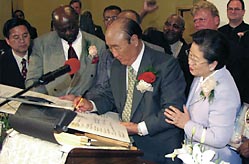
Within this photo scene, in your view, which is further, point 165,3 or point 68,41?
point 165,3

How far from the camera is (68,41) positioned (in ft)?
10.3

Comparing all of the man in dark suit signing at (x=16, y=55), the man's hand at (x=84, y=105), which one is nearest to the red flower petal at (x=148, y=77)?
the man's hand at (x=84, y=105)

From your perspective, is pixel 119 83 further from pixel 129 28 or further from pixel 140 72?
pixel 129 28

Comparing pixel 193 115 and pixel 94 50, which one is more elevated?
pixel 94 50

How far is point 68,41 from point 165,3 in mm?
4510

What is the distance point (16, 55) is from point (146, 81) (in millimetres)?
1689

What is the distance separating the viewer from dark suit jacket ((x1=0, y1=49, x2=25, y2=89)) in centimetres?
371

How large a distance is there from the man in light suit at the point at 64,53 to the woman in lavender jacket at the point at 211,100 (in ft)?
3.20

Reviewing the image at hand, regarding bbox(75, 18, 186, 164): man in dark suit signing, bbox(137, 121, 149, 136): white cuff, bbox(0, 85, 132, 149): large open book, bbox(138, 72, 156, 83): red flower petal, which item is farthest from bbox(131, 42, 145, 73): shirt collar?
bbox(0, 85, 132, 149): large open book

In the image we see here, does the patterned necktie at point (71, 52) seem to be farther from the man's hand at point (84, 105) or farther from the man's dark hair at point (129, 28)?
the man's dark hair at point (129, 28)

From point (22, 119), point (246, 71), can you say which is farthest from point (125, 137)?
point (246, 71)

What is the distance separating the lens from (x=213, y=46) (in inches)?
84.5

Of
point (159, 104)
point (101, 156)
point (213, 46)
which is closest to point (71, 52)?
point (159, 104)

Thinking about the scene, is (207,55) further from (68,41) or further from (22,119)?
(68,41)
